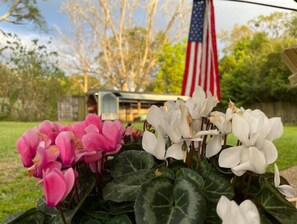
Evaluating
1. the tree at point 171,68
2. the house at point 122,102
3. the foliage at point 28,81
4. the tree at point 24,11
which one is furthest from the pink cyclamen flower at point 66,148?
the tree at point 171,68

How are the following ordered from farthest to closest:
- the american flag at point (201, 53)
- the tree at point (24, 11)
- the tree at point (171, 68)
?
the tree at point (171, 68), the tree at point (24, 11), the american flag at point (201, 53)

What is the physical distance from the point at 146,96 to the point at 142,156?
36.1ft

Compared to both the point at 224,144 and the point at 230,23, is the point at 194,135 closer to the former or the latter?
the point at 224,144

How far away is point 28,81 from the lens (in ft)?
29.9

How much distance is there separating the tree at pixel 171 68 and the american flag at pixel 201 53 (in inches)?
390

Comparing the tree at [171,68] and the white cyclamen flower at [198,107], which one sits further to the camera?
the tree at [171,68]

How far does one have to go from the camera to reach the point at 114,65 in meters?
14.5

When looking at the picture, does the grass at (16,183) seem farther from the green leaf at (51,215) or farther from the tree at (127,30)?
the tree at (127,30)

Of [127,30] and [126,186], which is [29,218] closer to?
[126,186]

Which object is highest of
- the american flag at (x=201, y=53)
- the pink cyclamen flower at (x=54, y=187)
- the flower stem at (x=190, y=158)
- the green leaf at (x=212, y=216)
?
the american flag at (x=201, y=53)

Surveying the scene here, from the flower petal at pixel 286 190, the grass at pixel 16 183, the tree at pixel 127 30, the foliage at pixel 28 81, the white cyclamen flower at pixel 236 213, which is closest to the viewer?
the white cyclamen flower at pixel 236 213

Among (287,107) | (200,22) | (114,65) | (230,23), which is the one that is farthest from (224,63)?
Result: (200,22)

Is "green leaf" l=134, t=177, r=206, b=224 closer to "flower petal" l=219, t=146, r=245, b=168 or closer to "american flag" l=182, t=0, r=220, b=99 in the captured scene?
"flower petal" l=219, t=146, r=245, b=168

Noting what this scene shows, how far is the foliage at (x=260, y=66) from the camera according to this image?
13343mm
